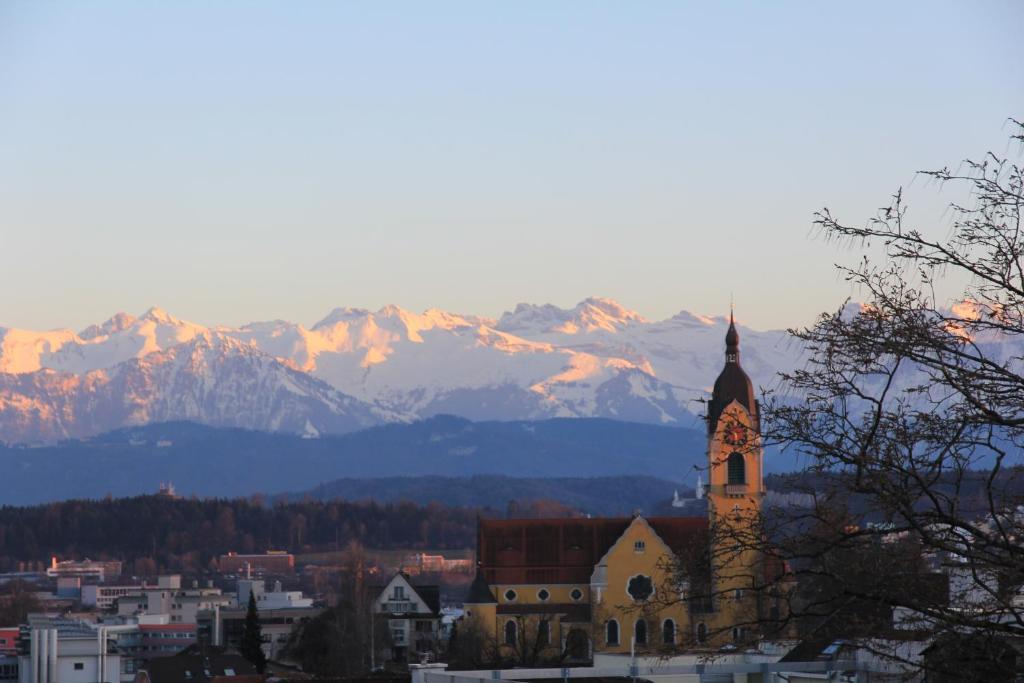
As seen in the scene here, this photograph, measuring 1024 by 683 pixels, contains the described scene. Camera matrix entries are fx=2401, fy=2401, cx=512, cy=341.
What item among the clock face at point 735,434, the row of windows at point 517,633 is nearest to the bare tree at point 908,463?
the clock face at point 735,434

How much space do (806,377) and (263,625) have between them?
477 feet

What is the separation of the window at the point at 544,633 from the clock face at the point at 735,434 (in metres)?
86.9

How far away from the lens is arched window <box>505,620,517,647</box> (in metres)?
116

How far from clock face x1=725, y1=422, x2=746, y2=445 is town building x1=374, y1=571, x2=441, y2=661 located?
10498cm

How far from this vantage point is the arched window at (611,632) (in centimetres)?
11331

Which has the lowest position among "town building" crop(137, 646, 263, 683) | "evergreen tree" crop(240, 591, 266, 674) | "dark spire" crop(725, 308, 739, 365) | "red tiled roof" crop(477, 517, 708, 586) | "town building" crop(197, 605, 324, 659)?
"town building" crop(137, 646, 263, 683)

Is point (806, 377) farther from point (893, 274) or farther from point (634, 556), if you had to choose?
point (634, 556)

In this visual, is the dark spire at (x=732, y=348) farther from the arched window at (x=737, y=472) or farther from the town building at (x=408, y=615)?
the town building at (x=408, y=615)

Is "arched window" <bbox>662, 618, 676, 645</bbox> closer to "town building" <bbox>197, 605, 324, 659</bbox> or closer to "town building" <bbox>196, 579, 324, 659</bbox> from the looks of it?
"town building" <bbox>196, 579, 324, 659</bbox>

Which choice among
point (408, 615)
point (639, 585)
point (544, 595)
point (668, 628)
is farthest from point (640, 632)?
point (408, 615)

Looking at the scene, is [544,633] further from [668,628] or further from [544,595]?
[544,595]

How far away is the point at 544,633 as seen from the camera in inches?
4446

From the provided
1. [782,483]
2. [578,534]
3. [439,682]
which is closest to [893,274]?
[782,483]

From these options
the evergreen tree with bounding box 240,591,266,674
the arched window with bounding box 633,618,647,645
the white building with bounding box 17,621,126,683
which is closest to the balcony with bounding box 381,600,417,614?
the evergreen tree with bounding box 240,591,266,674
